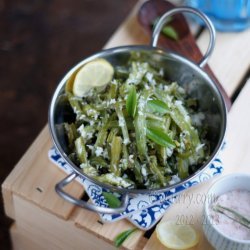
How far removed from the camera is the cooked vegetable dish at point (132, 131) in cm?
106

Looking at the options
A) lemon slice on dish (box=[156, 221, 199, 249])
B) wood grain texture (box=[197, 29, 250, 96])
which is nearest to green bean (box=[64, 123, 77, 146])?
lemon slice on dish (box=[156, 221, 199, 249])

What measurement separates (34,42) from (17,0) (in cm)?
20

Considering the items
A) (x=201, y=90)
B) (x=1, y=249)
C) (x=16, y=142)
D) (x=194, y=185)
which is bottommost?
(x=1, y=249)

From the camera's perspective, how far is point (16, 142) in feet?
5.35

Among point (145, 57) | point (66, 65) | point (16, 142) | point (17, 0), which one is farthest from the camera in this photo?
point (17, 0)

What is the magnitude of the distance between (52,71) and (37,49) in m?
0.10

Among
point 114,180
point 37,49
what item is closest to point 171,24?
point 114,180

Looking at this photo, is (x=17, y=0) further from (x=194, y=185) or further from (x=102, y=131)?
(x=194, y=185)

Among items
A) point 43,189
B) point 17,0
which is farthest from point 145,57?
point 17,0

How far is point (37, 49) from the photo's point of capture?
5.95 ft

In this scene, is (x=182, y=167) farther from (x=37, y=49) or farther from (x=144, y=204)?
(x=37, y=49)

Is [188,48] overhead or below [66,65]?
overhead

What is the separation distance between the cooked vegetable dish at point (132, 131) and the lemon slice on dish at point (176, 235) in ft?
0.25

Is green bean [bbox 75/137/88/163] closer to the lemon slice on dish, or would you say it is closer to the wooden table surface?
the wooden table surface
